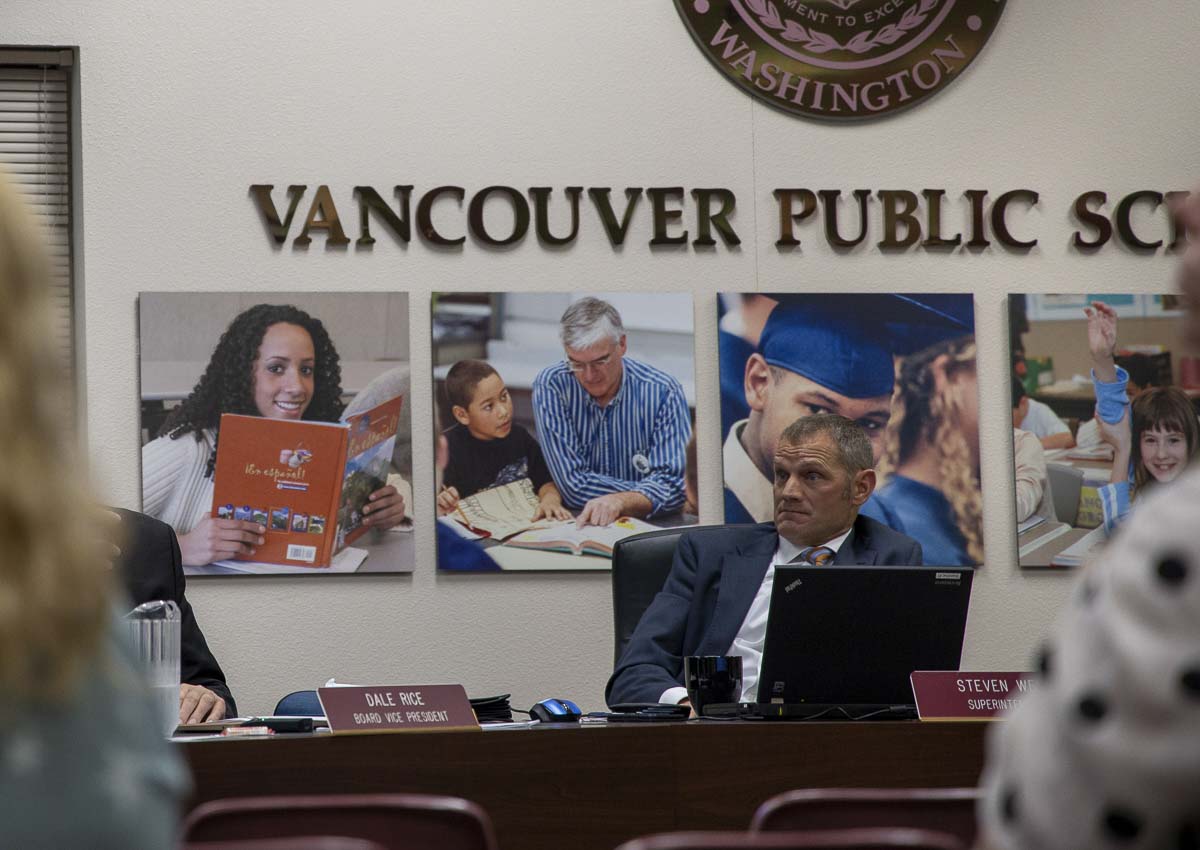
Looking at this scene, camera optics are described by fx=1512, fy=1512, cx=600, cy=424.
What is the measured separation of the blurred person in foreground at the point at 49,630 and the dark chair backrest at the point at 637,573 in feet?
8.65

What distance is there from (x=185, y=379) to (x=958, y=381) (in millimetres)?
2166

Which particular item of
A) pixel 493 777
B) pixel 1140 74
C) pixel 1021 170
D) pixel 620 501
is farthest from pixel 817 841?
pixel 1140 74

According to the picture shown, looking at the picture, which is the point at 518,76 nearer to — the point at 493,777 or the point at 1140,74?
the point at 1140,74

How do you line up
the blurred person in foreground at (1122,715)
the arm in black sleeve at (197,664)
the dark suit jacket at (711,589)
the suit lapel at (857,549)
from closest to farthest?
1. the blurred person in foreground at (1122,715)
2. the arm in black sleeve at (197,664)
3. the dark suit jacket at (711,589)
4. the suit lapel at (857,549)

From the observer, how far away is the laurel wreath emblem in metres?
4.46

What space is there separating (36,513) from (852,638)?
1.92 metres

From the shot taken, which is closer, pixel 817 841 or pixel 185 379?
pixel 817 841

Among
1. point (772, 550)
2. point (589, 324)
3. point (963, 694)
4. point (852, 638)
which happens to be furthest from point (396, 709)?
point (589, 324)

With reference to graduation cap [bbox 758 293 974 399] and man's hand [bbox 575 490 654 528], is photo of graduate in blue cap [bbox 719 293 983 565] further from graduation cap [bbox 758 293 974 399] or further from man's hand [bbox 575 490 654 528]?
man's hand [bbox 575 490 654 528]

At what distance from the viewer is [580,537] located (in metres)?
4.17

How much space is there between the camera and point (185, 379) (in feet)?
13.3

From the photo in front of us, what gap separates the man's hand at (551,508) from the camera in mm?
4156

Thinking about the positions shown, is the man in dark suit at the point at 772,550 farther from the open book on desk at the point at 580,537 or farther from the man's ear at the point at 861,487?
the open book on desk at the point at 580,537

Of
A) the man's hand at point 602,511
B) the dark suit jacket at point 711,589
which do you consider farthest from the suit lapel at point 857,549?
the man's hand at point 602,511
